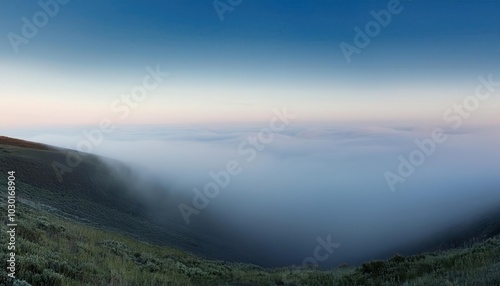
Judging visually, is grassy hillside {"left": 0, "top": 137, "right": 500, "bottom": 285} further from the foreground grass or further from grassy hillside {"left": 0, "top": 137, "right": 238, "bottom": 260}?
grassy hillside {"left": 0, "top": 137, "right": 238, "bottom": 260}

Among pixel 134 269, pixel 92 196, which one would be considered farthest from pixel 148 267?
pixel 92 196

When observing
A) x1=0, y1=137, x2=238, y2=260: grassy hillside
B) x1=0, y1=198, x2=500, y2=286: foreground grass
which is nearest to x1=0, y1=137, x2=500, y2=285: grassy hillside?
x1=0, y1=198, x2=500, y2=286: foreground grass

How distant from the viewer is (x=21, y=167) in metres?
49.6

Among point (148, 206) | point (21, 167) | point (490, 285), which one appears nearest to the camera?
point (490, 285)

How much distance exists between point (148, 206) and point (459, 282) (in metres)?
71.4

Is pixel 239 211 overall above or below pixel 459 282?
below

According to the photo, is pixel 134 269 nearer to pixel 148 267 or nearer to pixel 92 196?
pixel 148 267

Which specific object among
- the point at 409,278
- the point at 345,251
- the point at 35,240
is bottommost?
the point at 345,251

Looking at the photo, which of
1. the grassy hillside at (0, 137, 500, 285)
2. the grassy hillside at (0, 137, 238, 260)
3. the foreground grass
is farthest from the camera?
the grassy hillside at (0, 137, 238, 260)

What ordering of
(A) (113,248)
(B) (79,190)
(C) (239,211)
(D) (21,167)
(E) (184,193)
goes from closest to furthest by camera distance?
(A) (113,248), (D) (21,167), (B) (79,190), (E) (184,193), (C) (239,211)

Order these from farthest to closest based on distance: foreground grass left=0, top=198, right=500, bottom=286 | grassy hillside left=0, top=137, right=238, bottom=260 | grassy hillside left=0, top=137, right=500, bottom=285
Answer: grassy hillside left=0, top=137, right=238, bottom=260 < grassy hillside left=0, top=137, right=500, bottom=285 < foreground grass left=0, top=198, right=500, bottom=286

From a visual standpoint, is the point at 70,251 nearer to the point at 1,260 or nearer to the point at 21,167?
the point at 1,260

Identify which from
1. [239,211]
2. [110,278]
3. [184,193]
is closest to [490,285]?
[110,278]

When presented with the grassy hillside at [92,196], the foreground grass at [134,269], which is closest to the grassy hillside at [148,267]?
the foreground grass at [134,269]
